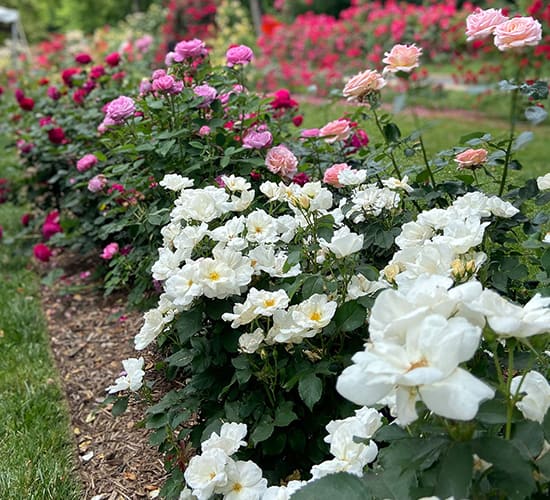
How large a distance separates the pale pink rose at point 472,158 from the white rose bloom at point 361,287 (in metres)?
0.60

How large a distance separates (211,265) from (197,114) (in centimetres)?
120

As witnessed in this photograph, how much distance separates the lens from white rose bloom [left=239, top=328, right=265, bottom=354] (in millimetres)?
1504

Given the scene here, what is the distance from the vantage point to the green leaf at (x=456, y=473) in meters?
0.90

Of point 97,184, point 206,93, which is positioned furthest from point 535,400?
point 97,184

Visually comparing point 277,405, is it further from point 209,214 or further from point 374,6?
point 374,6

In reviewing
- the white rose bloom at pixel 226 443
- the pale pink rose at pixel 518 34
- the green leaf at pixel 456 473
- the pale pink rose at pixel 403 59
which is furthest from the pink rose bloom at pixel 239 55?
the green leaf at pixel 456 473

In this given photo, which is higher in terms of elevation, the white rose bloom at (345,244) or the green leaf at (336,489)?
the white rose bloom at (345,244)

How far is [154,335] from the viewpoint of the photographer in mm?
1650

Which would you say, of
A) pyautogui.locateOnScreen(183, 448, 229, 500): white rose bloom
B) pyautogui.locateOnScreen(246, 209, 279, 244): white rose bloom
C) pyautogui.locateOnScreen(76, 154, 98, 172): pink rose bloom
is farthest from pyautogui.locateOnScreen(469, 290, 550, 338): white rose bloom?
pyautogui.locateOnScreen(76, 154, 98, 172): pink rose bloom

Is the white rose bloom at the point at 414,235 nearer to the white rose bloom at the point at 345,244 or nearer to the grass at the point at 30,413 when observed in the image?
the white rose bloom at the point at 345,244

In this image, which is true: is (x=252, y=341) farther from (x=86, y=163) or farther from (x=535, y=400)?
(x=86, y=163)

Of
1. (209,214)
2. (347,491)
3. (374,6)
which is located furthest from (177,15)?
(347,491)

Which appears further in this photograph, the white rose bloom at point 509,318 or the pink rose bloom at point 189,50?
the pink rose bloom at point 189,50

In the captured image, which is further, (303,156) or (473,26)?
(303,156)
